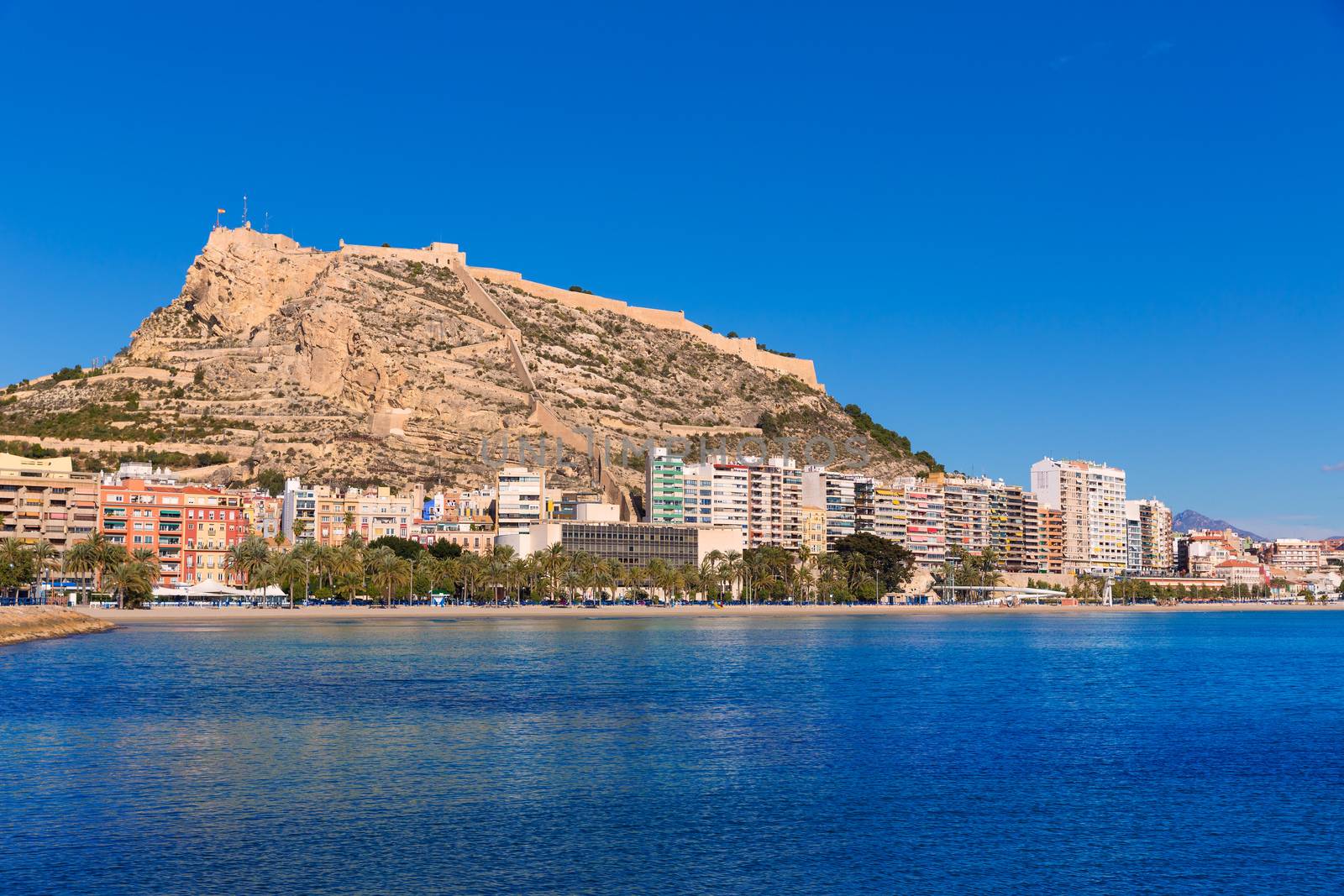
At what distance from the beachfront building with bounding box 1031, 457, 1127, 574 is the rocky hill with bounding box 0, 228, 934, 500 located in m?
34.2

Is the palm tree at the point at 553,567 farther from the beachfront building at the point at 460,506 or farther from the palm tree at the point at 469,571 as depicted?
the beachfront building at the point at 460,506

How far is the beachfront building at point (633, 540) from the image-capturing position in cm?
12206

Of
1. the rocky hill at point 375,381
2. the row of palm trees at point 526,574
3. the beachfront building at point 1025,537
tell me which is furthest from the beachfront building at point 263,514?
the beachfront building at point 1025,537

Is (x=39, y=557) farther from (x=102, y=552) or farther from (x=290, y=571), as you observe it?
(x=290, y=571)

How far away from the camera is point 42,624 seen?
7294 centimetres

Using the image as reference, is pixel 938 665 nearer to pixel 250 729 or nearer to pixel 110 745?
pixel 250 729

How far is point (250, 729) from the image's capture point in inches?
1378

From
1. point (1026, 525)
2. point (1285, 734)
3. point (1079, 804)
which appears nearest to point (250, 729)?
point (1079, 804)

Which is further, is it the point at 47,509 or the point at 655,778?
the point at 47,509

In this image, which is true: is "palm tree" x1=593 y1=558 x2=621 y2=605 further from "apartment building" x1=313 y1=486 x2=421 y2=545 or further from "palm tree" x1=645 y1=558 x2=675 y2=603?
"apartment building" x1=313 y1=486 x2=421 y2=545

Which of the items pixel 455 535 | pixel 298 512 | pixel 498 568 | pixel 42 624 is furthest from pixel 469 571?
pixel 42 624

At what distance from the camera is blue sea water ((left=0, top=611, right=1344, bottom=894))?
825 inches

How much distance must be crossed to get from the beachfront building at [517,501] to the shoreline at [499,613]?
45.0ft

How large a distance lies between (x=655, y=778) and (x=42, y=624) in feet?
180
